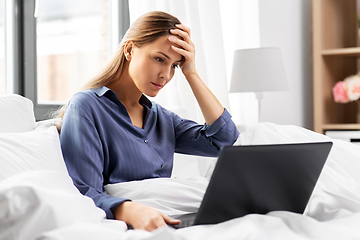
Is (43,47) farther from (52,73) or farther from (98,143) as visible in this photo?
(98,143)

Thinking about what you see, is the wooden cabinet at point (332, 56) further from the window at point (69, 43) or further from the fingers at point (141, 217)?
the fingers at point (141, 217)

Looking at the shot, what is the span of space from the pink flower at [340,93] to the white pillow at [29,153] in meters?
2.27

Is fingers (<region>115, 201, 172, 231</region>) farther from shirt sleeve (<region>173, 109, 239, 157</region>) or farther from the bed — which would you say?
shirt sleeve (<region>173, 109, 239, 157</region>)

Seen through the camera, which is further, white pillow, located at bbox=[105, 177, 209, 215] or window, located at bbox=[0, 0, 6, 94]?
window, located at bbox=[0, 0, 6, 94]

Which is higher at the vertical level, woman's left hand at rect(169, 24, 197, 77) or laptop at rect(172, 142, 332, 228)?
woman's left hand at rect(169, 24, 197, 77)

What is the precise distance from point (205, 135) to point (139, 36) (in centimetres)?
42

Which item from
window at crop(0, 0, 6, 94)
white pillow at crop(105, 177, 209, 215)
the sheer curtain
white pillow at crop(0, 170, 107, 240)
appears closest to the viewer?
white pillow at crop(0, 170, 107, 240)

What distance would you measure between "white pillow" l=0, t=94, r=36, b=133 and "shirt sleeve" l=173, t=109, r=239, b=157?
0.51m

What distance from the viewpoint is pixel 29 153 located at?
92 centimetres

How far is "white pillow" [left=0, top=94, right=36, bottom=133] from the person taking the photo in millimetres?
1104

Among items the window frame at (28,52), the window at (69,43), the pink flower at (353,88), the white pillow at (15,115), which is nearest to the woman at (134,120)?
the white pillow at (15,115)

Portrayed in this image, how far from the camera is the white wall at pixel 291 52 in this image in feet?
9.43

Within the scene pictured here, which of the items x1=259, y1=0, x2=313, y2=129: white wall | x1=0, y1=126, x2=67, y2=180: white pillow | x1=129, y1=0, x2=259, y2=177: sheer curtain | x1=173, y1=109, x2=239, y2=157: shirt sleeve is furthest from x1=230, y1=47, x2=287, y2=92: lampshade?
x1=0, y1=126, x2=67, y2=180: white pillow

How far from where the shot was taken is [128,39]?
1.29 meters
